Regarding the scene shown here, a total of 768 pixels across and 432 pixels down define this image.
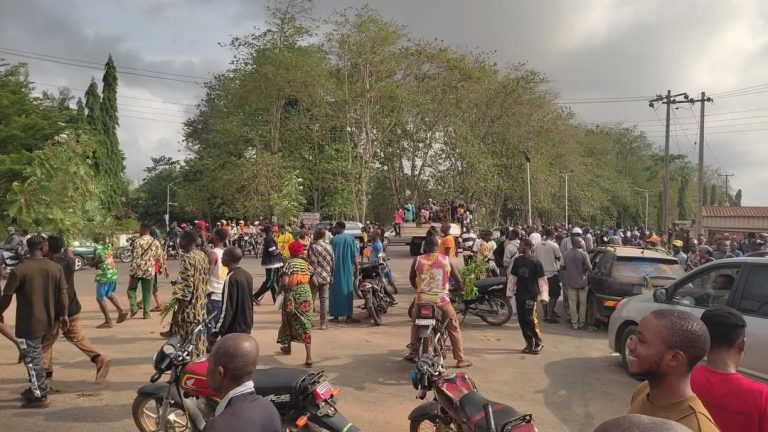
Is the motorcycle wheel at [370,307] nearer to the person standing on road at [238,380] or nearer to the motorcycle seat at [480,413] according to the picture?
the motorcycle seat at [480,413]

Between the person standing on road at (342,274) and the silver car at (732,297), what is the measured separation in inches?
184

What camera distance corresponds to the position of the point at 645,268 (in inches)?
380

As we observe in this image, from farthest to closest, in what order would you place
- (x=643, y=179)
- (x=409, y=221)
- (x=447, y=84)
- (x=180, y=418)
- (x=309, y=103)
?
(x=643, y=179) < (x=447, y=84) < (x=309, y=103) < (x=409, y=221) < (x=180, y=418)

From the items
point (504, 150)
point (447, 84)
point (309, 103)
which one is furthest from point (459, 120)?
point (309, 103)

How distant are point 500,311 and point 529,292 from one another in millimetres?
2318

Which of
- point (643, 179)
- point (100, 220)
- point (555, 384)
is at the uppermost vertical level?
point (643, 179)

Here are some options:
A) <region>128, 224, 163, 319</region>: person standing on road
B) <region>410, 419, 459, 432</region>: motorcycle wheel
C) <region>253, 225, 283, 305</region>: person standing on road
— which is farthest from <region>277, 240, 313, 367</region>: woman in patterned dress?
<region>253, 225, 283, 305</region>: person standing on road

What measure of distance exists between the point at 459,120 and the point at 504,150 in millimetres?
5584

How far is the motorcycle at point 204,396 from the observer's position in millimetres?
4211

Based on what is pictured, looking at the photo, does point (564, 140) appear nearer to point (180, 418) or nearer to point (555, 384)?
point (555, 384)

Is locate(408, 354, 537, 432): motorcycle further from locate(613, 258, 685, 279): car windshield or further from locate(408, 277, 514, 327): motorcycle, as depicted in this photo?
locate(613, 258, 685, 279): car windshield

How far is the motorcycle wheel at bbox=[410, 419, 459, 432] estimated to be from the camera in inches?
175

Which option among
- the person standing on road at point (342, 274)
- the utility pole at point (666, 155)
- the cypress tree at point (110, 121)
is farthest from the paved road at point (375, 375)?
the cypress tree at point (110, 121)

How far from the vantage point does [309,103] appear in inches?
1486
